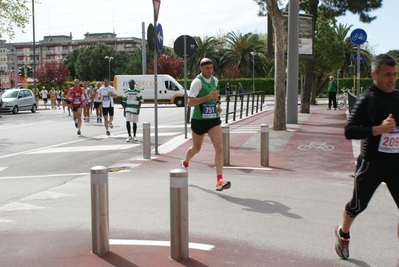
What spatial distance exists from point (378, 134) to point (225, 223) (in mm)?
2309

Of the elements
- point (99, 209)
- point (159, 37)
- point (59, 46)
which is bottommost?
point (99, 209)

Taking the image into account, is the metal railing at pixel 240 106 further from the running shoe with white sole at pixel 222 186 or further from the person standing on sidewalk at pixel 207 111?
the running shoe with white sole at pixel 222 186

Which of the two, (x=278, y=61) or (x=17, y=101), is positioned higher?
(x=278, y=61)

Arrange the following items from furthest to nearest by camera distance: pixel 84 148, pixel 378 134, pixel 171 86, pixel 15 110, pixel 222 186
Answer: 1. pixel 171 86
2. pixel 15 110
3. pixel 84 148
4. pixel 222 186
5. pixel 378 134

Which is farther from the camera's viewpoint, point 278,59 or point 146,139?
point 278,59

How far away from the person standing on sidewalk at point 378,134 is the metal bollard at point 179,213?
1447 millimetres

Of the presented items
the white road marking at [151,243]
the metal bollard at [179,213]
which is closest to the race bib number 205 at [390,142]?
the metal bollard at [179,213]

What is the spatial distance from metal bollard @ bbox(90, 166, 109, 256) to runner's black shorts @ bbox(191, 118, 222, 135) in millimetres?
3199

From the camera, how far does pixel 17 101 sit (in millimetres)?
35188

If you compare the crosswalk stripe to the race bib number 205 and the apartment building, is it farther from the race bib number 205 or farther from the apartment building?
the apartment building

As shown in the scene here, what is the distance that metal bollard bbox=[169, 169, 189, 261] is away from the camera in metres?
4.63

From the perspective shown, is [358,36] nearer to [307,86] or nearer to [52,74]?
[307,86]

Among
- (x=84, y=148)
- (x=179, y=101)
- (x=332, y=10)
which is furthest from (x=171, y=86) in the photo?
(x=84, y=148)

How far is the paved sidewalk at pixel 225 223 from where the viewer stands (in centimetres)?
491
